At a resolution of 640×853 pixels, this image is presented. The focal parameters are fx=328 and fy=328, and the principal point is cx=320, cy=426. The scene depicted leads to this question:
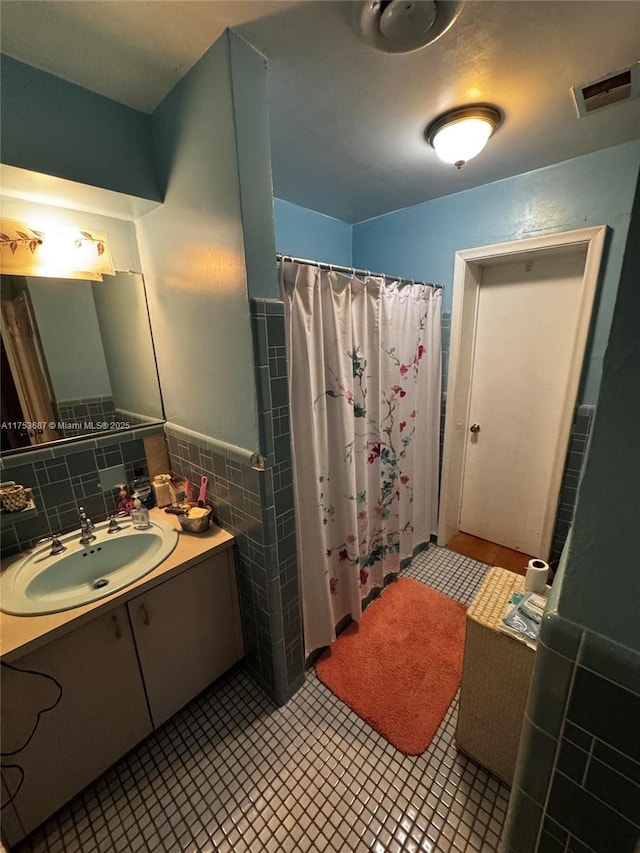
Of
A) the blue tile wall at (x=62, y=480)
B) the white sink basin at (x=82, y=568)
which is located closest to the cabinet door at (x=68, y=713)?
the white sink basin at (x=82, y=568)

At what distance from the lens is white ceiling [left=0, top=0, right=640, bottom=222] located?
0.89 metres

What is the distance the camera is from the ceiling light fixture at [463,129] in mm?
1282

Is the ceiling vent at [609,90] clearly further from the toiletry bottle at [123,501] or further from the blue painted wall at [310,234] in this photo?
the toiletry bottle at [123,501]

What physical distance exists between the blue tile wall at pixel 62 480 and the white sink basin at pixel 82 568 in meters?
0.07

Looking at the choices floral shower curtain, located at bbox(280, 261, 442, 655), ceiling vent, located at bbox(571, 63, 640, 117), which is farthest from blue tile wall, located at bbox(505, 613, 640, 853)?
ceiling vent, located at bbox(571, 63, 640, 117)

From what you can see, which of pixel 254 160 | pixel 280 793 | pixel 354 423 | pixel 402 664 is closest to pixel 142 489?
pixel 354 423

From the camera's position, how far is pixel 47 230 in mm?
1253

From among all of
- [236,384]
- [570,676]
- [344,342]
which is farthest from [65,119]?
[570,676]

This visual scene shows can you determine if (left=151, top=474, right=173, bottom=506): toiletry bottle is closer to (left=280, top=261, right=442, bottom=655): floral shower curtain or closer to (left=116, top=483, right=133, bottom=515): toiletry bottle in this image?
(left=116, top=483, right=133, bottom=515): toiletry bottle

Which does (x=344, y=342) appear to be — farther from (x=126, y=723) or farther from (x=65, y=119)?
(x=126, y=723)

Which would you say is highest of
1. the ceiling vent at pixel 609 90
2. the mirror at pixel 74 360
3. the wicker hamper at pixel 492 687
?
the ceiling vent at pixel 609 90

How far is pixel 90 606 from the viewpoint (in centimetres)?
102

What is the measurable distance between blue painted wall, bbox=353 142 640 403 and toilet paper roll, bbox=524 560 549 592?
3.16ft

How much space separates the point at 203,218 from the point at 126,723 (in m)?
1.80
